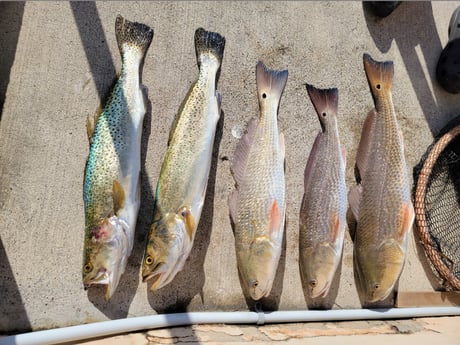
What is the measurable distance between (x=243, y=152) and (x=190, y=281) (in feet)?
3.58

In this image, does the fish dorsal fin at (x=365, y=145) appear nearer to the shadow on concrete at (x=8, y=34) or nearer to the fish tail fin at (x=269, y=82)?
the fish tail fin at (x=269, y=82)

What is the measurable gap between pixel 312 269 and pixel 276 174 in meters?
0.76

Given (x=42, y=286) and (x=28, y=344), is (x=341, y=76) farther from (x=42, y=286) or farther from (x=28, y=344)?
(x=28, y=344)

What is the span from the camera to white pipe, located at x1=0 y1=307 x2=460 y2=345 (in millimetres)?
2553

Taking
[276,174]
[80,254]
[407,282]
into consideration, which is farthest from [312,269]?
[80,254]

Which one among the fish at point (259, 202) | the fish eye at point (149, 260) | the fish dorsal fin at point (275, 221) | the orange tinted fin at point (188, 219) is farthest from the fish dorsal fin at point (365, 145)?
the fish eye at point (149, 260)

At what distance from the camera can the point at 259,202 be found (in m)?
2.73

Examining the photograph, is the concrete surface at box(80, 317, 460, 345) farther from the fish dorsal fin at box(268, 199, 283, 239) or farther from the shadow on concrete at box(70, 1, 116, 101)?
A: the shadow on concrete at box(70, 1, 116, 101)

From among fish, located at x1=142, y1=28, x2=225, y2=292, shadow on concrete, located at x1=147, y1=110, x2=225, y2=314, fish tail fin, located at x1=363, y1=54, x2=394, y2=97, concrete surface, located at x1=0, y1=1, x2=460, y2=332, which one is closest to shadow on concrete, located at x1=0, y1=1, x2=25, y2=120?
concrete surface, located at x1=0, y1=1, x2=460, y2=332

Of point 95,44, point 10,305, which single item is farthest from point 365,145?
point 10,305

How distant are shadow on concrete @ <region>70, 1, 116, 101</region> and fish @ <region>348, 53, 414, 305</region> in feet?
7.35

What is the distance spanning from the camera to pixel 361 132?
11.4ft

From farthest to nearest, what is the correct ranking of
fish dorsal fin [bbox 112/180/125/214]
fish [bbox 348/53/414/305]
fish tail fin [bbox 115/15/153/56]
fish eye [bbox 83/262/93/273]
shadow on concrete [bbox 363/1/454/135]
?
shadow on concrete [bbox 363/1/454/135]
fish tail fin [bbox 115/15/153/56]
fish [bbox 348/53/414/305]
fish dorsal fin [bbox 112/180/125/214]
fish eye [bbox 83/262/93/273]

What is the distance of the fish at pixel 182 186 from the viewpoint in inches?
100
